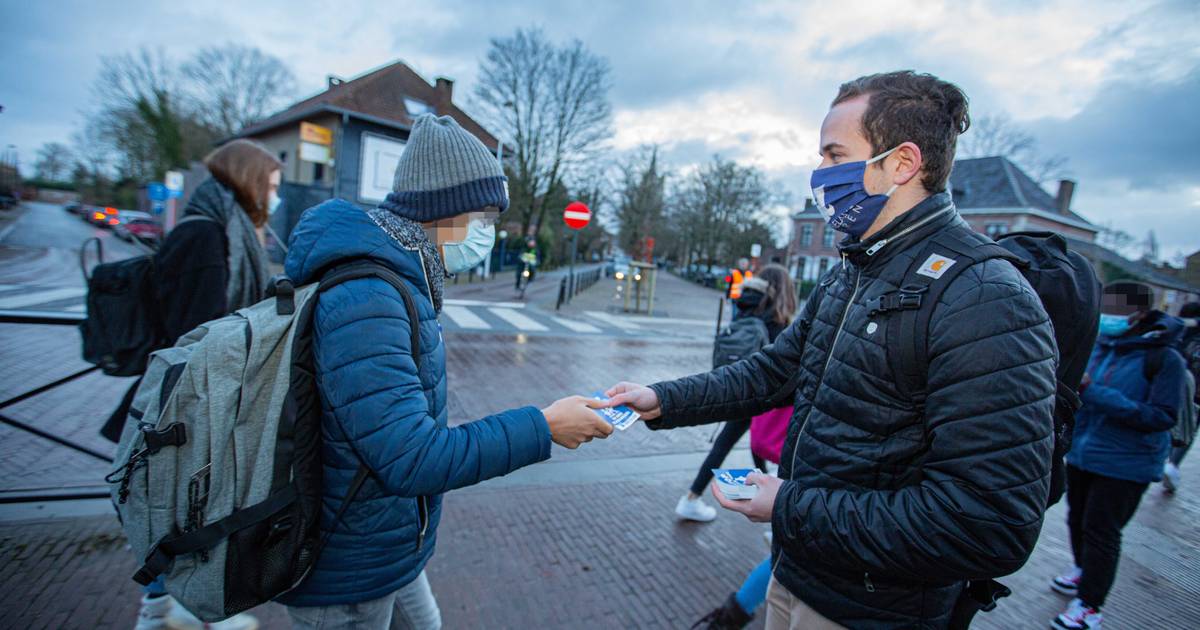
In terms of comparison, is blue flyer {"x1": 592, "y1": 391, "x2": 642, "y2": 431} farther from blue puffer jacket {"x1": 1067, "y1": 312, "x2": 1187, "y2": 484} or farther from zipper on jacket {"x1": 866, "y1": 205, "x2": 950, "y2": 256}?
blue puffer jacket {"x1": 1067, "y1": 312, "x2": 1187, "y2": 484}

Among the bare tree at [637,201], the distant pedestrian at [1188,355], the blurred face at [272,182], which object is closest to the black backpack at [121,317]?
the blurred face at [272,182]

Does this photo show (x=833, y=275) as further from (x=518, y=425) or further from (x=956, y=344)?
(x=518, y=425)

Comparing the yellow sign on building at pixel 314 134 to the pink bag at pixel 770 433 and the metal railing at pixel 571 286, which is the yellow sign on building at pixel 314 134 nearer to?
the metal railing at pixel 571 286

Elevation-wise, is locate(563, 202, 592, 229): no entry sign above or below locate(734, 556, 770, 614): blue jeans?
above

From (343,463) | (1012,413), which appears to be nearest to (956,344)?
(1012,413)

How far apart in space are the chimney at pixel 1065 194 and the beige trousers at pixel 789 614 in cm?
4577

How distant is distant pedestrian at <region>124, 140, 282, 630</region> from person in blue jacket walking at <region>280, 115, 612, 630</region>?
56.0 inches

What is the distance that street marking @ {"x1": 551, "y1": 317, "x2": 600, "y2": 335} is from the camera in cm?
1252

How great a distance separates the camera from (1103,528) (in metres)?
2.91

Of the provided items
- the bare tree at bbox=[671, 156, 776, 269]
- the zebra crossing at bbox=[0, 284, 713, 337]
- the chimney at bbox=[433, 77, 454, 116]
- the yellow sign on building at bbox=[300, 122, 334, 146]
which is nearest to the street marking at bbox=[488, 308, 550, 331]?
the zebra crossing at bbox=[0, 284, 713, 337]

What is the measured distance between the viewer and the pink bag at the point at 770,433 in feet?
10.4

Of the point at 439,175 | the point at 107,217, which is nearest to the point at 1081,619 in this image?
the point at 439,175

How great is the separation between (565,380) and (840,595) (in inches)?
254

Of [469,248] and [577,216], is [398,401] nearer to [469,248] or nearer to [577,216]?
[469,248]
